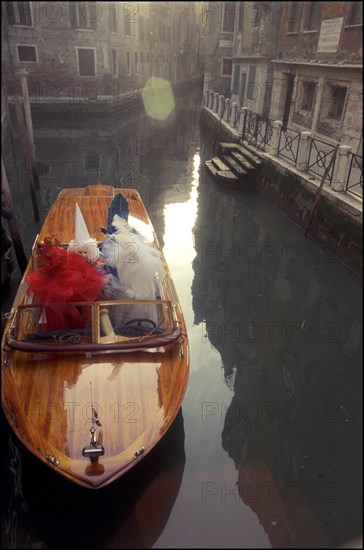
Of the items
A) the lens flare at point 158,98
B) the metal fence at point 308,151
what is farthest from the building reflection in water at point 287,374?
the lens flare at point 158,98

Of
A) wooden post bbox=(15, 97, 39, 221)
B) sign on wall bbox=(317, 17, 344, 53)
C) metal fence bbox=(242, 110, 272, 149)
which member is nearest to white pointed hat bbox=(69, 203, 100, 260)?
sign on wall bbox=(317, 17, 344, 53)

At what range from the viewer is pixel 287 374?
16.0 feet

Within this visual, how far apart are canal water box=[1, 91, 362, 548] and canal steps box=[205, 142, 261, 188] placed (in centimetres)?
263

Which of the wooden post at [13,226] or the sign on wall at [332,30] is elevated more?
the sign on wall at [332,30]

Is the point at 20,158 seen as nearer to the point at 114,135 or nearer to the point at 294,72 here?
the point at 114,135

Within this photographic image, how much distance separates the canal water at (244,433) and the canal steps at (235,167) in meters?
2.63

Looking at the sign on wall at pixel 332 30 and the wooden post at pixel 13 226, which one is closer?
the sign on wall at pixel 332 30

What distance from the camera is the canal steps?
35.1 ft

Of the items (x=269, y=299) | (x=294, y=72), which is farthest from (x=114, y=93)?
(x=269, y=299)

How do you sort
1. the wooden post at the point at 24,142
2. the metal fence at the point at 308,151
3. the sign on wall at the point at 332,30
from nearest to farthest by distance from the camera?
the sign on wall at the point at 332,30 → the metal fence at the point at 308,151 → the wooden post at the point at 24,142

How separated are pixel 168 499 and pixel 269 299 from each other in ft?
12.1

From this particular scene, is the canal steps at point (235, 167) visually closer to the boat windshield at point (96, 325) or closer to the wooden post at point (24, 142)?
the wooden post at point (24, 142)

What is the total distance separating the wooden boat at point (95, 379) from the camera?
306 centimetres

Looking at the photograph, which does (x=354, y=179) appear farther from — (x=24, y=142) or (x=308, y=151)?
(x=24, y=142)
